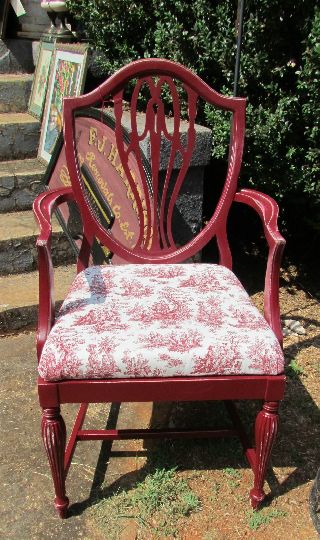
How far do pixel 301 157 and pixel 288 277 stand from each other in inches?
36.2

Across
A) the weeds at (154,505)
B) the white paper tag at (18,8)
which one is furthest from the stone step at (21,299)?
the white paper tag at (18,8)

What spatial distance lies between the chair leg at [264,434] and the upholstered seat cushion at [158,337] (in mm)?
130

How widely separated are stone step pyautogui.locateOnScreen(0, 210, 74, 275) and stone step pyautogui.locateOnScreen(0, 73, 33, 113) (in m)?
1.17

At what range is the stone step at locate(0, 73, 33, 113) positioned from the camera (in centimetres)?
382

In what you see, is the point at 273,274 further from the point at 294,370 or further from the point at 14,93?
the point at 14,93

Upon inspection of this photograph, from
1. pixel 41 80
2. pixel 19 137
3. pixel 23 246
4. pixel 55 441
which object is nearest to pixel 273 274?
pixel 55 441

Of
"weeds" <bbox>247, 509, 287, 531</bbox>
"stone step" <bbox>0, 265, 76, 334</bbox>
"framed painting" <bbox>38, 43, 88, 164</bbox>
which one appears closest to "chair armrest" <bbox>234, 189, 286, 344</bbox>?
"weeds" <bbox>247, 509, 287, 531</bbox>

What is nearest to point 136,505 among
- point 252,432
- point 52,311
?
point 252,432

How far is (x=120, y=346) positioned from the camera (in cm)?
143

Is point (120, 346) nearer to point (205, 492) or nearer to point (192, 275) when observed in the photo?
point (192, 275)

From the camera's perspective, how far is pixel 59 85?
324 cm

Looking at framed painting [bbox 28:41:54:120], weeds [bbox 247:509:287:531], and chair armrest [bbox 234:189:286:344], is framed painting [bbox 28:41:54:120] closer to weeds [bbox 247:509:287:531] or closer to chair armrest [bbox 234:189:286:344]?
chair armrest [bbox 234:189:286:344]

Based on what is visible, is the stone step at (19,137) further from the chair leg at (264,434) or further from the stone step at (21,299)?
the chair leg at (264,434)

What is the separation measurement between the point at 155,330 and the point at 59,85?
2.28 m
